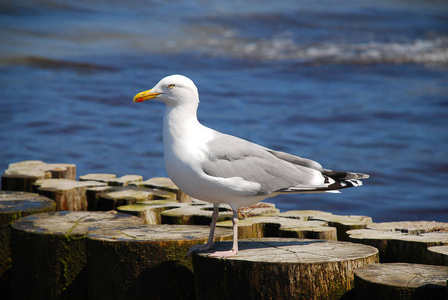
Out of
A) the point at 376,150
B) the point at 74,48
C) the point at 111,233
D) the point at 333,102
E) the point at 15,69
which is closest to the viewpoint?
the point at 111,233

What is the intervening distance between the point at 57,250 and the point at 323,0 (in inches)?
968

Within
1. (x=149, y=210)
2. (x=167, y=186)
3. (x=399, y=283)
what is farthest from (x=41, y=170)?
(x=399, y=283)

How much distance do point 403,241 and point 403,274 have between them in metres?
0.70

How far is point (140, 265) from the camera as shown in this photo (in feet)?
12.0

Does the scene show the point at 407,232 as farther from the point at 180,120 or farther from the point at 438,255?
the point at 180,120

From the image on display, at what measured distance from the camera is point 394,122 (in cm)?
1302

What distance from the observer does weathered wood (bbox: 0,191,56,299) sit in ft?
14.9

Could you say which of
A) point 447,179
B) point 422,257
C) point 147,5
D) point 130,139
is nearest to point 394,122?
point 447,179

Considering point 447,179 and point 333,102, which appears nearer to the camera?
point 447,179

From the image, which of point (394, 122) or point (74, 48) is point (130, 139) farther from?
point (74, 48)

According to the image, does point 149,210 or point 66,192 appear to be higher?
point 66,192

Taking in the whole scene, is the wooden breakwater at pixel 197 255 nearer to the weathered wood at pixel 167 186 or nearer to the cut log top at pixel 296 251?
the cut log top at pixel 296 251

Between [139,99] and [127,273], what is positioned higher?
[139,99]

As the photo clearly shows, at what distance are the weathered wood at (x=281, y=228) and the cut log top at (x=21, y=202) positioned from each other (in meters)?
1.38
